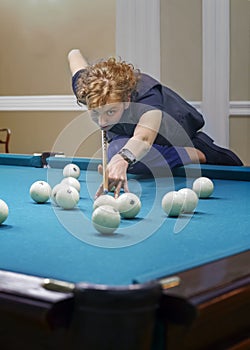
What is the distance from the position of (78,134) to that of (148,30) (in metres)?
1.09

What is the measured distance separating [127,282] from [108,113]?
184 cm

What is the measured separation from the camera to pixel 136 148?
2.92m

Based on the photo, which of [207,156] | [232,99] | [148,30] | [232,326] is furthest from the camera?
[148,30]

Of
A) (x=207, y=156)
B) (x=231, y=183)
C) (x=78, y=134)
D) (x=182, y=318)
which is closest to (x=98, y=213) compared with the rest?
(x=182, y=318)

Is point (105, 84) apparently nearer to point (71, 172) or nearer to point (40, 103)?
point (71, 172)

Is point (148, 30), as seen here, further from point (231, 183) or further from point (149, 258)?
point (149, 258)

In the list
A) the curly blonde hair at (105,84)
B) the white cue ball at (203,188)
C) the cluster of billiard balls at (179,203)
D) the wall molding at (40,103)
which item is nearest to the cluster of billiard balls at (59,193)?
the cluster of billiard balls at (179,203)

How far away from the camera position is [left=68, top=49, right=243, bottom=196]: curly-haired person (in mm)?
2930

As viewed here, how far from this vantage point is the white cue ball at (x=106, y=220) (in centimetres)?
178

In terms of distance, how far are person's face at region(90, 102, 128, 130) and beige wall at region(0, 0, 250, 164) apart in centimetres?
203

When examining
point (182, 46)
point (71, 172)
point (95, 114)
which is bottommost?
point (71, 172)

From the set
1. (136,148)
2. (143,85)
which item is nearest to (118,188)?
(136,148)

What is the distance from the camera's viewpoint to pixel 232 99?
5012mm

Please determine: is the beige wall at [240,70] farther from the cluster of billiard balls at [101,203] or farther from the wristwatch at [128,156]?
the cluster of billiard balls at [101,203]
